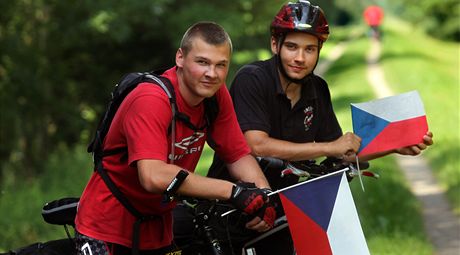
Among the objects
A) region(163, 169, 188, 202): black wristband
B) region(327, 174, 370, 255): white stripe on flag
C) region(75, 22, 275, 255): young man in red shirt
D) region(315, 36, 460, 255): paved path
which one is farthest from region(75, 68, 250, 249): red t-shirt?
region(315, 36, 460, 255): paved path

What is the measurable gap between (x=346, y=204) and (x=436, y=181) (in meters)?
9.91

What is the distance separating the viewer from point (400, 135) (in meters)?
4.75

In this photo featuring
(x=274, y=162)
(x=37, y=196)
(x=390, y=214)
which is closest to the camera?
(x=274, y=162)

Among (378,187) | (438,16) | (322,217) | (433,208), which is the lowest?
(438,16)

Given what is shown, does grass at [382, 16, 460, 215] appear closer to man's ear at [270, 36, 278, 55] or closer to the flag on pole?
man's ear at [270, 36, 278, 55]

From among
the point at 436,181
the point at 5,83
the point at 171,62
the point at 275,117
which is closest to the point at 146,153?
the point at 275,117

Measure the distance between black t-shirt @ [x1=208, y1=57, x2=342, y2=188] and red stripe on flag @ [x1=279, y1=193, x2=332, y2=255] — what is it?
0.74 meters

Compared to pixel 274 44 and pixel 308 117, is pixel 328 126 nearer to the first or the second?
pixel 308 117

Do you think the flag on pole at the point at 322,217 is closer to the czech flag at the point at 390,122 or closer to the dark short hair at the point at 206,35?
the czech flag at the point at 390,122

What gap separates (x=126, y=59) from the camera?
87.6ft

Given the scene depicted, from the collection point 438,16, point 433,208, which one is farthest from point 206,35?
point 438,16

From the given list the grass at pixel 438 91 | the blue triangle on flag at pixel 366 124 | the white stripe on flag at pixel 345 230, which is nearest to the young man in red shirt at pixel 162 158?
the white stripe on flag at pixel 345 230

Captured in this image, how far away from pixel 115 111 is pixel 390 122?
1.49m

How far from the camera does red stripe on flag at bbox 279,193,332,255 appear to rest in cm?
416
